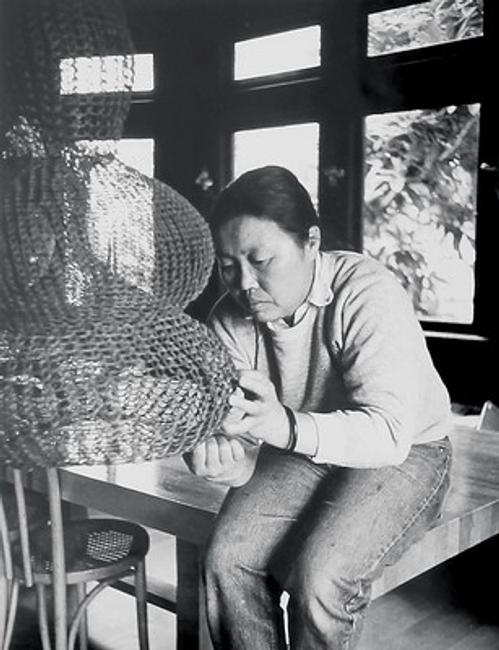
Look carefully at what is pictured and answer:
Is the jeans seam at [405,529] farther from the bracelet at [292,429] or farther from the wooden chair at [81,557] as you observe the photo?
the wooden chair at [81,557]

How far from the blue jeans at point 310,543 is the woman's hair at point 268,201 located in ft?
1.14

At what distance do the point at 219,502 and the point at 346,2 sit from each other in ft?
3.03

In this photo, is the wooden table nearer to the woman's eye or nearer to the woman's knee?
the woman's knee

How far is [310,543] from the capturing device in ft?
3.21

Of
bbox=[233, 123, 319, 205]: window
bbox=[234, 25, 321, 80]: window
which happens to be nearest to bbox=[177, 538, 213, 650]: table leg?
bbox=[233, 123, 319, 205]: window

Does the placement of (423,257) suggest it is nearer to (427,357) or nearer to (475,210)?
(475,210)

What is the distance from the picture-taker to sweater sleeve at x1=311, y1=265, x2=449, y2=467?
936 mm

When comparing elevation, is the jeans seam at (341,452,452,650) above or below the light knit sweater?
below

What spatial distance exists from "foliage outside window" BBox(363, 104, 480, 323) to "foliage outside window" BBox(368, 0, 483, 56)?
18 centimetres

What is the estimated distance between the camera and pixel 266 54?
1.42 metres

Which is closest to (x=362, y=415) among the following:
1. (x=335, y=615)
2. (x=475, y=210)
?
(x=335, y=615)

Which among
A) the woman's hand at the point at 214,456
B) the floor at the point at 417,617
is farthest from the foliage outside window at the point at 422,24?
the floor at the point at 417,617

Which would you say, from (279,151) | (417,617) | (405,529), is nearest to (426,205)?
(279,151)

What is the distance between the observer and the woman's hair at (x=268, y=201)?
0.97m
